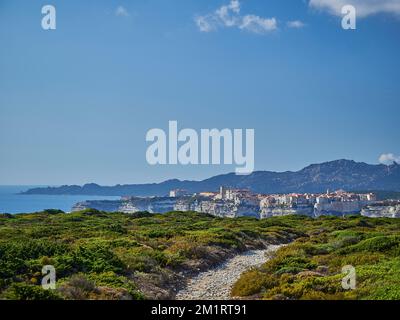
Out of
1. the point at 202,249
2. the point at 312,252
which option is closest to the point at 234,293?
the point at 202,249

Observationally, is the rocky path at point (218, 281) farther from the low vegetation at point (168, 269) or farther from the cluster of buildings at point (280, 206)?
the cluster of buildings at point (280, 206)

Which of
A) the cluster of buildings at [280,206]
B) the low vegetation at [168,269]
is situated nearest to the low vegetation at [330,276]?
the low vegetation at [168,269]

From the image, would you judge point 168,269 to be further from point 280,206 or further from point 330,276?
point 280,206

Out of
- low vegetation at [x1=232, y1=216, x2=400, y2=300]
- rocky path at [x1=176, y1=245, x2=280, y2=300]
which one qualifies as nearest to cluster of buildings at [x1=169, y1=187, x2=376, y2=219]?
rocky path at [x1=176, y1=245, x2=280, y2=300]

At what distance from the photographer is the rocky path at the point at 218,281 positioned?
17531mm

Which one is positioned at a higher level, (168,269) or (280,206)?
(168,269)

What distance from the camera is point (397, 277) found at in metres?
15.7

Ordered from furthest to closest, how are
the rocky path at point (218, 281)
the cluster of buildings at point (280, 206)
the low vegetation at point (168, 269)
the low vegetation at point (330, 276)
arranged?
the cluster of buildings at point (280, 206), the rocky path at point (218, 281), the low vegetation at point (168, 269), the low vegetation at point (330, 276)

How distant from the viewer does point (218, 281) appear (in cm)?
2062

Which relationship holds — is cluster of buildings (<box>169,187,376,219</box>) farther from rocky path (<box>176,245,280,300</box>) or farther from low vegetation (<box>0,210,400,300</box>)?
rocky path (<box>176,245,280,300</box>)

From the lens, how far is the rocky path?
17531 millimetres

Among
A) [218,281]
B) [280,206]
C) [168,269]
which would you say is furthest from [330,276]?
[280,206]
